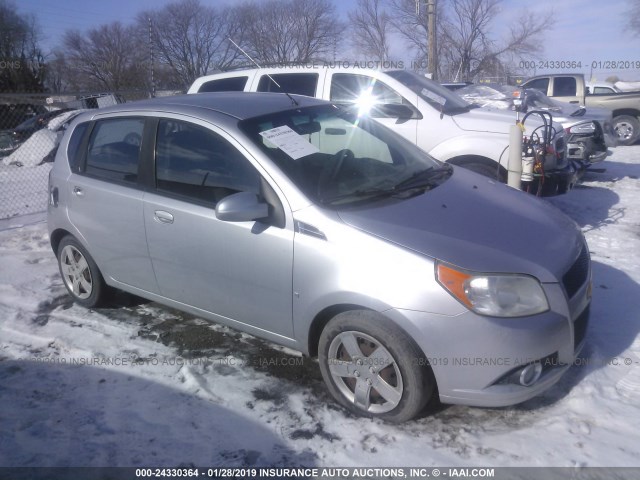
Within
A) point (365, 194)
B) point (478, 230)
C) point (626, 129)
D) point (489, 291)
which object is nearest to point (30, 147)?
point (365, 194)

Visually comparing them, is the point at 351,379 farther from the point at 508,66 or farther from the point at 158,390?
the point at 508,66

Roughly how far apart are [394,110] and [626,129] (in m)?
9.73

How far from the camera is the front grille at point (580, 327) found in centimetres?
305

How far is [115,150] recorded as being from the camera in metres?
4.21

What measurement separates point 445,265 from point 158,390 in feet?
6.39

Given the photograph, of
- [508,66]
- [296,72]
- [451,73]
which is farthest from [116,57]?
[296,72]

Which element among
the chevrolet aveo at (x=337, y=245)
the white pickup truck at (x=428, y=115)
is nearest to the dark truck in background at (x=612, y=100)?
the white pickup truck at (x=428, y=115)

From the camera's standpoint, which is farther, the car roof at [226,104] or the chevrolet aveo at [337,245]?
the car roof at [226,104]

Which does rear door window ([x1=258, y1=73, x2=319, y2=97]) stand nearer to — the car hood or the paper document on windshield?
the paper document on windshield

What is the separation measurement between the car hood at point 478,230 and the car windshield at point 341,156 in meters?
0.18

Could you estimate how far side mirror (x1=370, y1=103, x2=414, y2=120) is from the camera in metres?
6.26

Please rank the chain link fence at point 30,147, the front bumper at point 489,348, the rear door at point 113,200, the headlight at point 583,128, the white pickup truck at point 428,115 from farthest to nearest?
the chain link fence at point 30,147 < the headlight at point 583,128 < the white pickup truck at point 428,115 < the rear door at point 113,200 < the front bumper at point 489,348

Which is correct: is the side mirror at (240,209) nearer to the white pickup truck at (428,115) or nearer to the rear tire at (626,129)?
the white pickup truck at (428,115)

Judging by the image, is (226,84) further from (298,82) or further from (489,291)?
(489,291)
